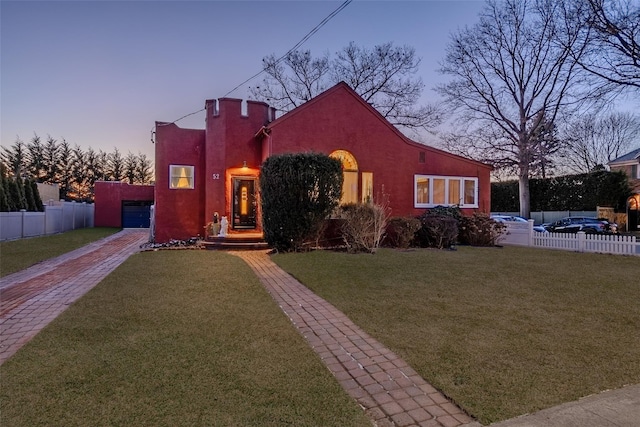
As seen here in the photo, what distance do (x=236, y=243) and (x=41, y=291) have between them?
622 centimetres

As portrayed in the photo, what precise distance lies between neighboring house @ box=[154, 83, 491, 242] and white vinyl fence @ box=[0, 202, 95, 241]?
246 inches

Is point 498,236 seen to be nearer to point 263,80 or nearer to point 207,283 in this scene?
point 207,283

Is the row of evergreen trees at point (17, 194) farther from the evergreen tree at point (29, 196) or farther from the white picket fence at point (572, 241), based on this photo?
the white picket fence at point (572, 241)

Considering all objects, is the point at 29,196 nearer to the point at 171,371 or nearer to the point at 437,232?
the point at 437,232

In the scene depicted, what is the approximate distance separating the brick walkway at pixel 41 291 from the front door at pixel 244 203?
4.55 metres

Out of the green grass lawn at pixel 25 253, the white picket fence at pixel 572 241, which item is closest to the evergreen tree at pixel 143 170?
the green grass lawn at pixel 25 253

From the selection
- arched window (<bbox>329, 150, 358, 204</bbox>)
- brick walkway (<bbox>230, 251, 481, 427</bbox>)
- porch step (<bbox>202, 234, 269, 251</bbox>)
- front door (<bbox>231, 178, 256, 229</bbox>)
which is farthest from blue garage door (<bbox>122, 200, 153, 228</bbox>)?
brick walkway (<bbox>230, 251, 481, 427</bbox>)

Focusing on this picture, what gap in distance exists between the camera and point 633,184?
26.6m

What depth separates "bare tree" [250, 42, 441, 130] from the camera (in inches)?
1056

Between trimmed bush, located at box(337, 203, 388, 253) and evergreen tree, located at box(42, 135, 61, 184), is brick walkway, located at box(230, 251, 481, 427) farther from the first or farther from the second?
evergreen tree, located at box(42, 135, 61, 184)

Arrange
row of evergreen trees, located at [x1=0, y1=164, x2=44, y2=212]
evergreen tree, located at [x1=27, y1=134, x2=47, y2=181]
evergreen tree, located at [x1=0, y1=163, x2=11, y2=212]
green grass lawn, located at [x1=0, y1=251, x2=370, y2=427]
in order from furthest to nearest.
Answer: evergreen tree, located at [x1=27, y1=134, x2=47, y2=181] < row of evergreen trees, located at [x1=0, y1=164, x2=44, y2=212] < evergreen tree, located at [x1=0, y1=163, x2=11, y2=212] < green grass lawn, located at [x1=0, y1=251, x2=370, y2=427]

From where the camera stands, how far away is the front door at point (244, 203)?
1474cm

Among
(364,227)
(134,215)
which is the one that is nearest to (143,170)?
(134,215)

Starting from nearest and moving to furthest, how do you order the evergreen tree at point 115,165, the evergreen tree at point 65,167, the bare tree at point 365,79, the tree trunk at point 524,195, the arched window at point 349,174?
the arched window at point 349,174 < the tree trunk at point 524,195 < the bare tree at point 365,79 < the evergreen tree at point 65,167 < the evergreen tree at point 115,165
